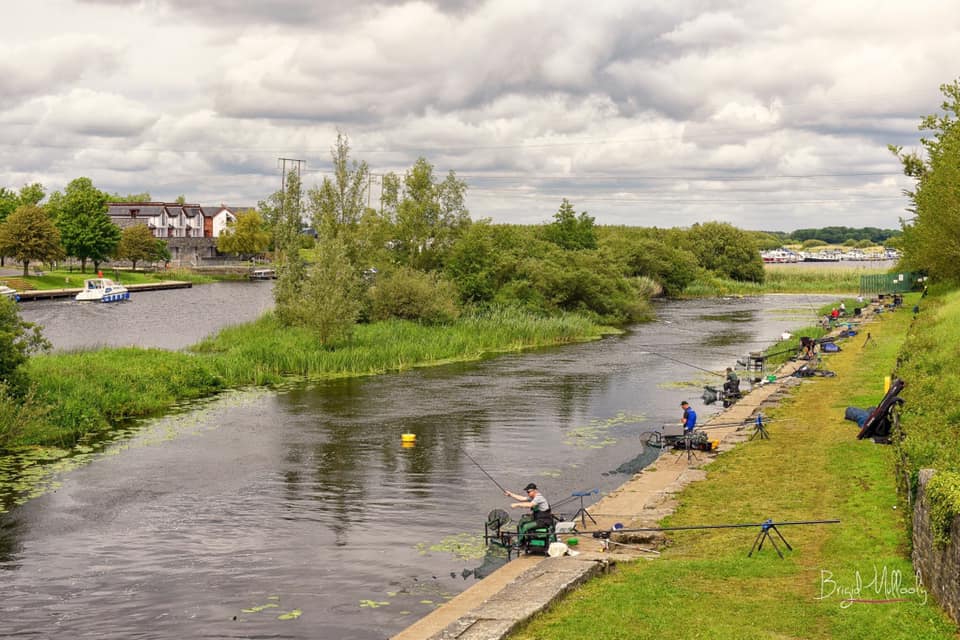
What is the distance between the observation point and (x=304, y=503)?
958 inches

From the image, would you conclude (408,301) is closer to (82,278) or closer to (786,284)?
(82,278)

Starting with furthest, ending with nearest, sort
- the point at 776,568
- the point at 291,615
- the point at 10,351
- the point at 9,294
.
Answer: the point at 9,294
the point at 10,351
the point at 291,615
the point at 776,568

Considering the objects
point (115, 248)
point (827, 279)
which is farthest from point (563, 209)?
point (115, 248)

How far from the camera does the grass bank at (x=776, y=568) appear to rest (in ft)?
43.3

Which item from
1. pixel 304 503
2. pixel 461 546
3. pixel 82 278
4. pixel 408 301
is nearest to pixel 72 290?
pixel 82 278

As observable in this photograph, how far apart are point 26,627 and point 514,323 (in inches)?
1952

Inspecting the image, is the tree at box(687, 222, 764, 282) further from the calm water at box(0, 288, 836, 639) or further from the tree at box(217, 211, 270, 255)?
the calm water at box(0, 288, 836, 639)

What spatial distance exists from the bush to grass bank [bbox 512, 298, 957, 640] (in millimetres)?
36762

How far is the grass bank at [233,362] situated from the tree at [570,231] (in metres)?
35.9

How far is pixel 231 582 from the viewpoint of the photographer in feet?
60.5

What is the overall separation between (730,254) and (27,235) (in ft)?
313

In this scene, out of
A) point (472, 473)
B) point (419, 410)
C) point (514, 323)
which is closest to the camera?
point (472, 473)

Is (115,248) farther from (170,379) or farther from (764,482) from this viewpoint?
(764,482)

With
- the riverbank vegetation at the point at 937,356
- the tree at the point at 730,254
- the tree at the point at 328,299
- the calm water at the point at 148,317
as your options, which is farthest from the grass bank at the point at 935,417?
the tree at the point at 730,254
